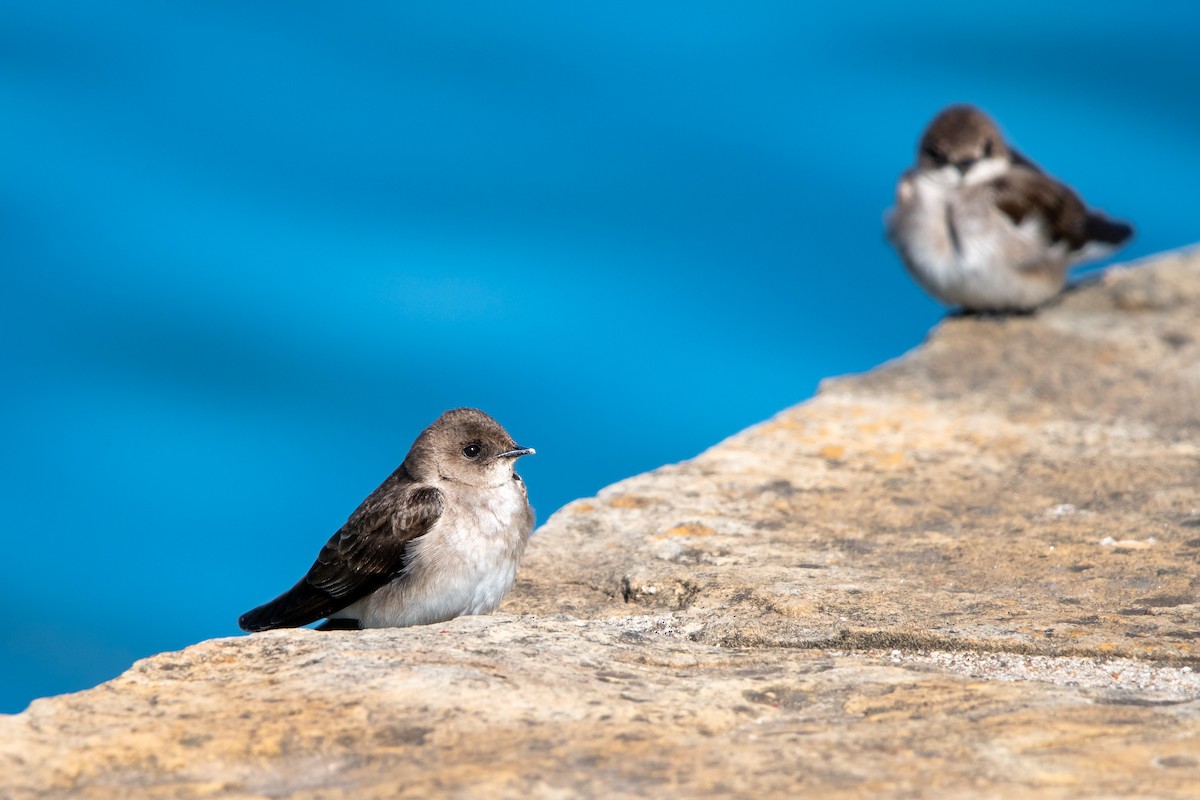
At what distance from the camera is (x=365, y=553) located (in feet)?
16.2

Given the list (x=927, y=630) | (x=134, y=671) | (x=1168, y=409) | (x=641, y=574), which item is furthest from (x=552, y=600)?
(x=1168, y=409)

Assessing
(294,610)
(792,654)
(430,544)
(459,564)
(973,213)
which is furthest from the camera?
(973,213)

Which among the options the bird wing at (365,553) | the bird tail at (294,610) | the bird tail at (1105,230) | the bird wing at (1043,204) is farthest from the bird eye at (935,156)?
the bird tail at (294,610)

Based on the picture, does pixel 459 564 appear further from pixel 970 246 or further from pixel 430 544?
pixel 970 246

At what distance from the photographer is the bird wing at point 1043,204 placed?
8828 mm

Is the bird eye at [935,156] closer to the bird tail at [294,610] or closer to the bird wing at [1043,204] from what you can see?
the bird wing at [1043,204]

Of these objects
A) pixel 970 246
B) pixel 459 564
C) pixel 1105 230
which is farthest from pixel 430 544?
pixel 1105 230

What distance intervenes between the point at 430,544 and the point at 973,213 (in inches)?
198

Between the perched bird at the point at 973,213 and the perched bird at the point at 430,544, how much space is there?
4042 mm

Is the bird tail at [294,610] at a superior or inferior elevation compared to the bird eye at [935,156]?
inferior

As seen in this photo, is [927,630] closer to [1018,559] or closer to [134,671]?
[1018,559]

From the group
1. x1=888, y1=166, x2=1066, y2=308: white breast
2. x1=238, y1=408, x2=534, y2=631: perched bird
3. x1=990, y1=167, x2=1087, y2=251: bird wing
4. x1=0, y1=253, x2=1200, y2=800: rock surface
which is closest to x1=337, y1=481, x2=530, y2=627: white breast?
x1=238, y1=408, x2=534, y2=631: perched bird

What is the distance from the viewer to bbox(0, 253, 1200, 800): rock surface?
279 centimetres

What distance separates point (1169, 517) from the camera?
4719mm
